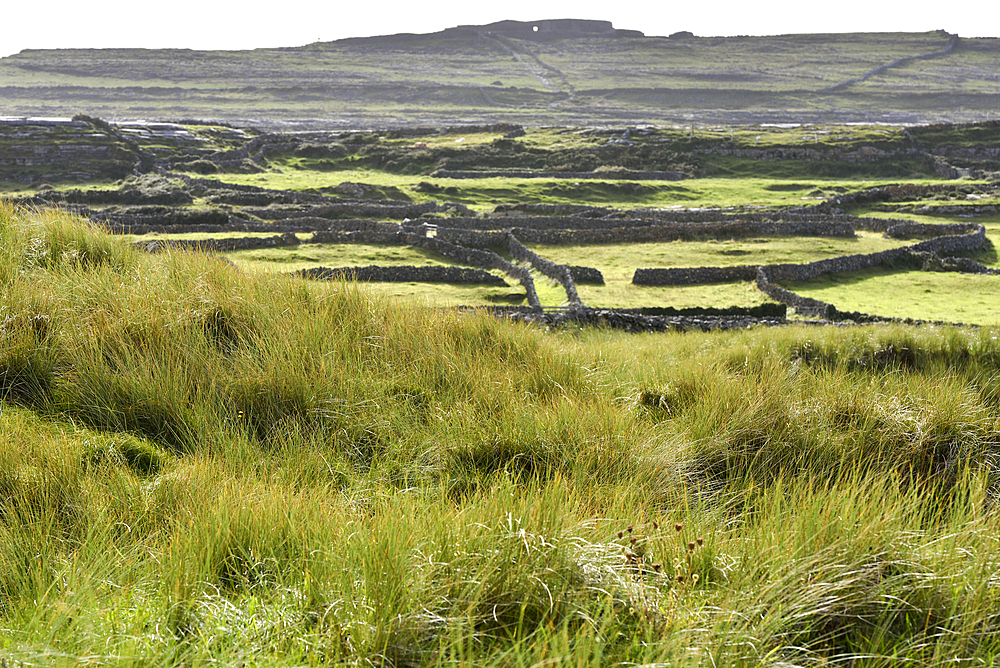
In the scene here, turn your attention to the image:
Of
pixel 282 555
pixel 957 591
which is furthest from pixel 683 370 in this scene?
pixel 282 555

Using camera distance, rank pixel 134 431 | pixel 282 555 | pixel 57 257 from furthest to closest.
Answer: pixel 57 257
pixel 134 431
pixel 282 555

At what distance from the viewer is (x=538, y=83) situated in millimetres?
157875

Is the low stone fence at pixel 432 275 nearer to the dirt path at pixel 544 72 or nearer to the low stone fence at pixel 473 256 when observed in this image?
the low stone fence at pixel 473 256

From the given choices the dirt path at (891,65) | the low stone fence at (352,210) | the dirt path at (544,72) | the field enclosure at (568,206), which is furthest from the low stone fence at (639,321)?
the dirt path at (891,65)

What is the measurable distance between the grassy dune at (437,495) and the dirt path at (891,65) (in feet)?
510

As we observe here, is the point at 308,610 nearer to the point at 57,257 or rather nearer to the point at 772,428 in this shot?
the point at 772,428

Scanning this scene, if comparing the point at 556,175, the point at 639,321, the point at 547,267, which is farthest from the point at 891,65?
the point at 639,321

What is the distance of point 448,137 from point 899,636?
233 feet

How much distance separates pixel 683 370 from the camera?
214 inches

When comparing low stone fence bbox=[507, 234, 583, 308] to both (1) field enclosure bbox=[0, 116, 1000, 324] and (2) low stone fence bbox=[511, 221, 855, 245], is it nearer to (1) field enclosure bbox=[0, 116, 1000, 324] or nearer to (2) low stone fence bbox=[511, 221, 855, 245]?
(1) field enclosure bbox=[0, 116, 1000, 324]

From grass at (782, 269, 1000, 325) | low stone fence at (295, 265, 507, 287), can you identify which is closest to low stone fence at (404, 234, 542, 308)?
low stone fence at (295, 265, 507, 287)

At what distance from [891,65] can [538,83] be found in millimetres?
81338

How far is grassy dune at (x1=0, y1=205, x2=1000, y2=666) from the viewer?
2.30 m

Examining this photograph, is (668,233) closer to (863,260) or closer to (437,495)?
(863,260)
